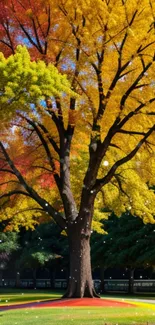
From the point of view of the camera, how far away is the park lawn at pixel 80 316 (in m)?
14.3

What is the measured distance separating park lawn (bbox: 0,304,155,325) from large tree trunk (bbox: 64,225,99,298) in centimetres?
258

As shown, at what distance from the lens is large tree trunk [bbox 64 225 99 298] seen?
19844 millimetres

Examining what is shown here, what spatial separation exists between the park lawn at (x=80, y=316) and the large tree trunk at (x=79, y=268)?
8.47 ft

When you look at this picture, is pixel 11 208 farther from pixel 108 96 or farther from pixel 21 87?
pixel 21 87

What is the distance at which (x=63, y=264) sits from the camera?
53.3m

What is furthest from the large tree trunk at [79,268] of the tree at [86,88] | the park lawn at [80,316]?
the park lawn at [80,316]

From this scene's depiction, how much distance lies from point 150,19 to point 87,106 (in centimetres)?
399

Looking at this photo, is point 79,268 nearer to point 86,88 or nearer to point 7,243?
point 86,88

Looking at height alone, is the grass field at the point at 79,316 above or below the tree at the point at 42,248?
below

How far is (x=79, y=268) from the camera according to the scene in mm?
20062

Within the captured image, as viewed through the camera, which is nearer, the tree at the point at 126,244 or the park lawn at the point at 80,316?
the park lawn at the point at 80,316

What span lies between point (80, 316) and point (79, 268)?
4767 mm

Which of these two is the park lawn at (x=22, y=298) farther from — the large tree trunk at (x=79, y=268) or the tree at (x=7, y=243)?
the tree at (x=7, y=243)

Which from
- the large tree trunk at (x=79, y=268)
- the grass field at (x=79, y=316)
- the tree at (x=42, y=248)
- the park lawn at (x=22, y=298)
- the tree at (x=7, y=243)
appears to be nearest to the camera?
the grass field at (x=79, y=316)
